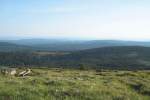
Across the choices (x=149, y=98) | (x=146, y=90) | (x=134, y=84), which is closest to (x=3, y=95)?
(x=149, y=98)

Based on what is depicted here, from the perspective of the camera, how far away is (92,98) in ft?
37.9

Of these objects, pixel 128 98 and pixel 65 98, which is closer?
pixel 65 98

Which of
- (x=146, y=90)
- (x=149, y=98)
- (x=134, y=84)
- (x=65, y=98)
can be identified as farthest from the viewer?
(x=134, y=84)

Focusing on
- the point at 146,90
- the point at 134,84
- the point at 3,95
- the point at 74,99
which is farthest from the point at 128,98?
the point at 134,84

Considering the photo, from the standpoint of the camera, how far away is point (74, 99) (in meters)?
10.8

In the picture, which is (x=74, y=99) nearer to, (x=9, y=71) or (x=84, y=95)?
(x=84, y=95)

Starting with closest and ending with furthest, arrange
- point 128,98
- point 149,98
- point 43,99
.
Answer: point 43,99 → point 128,98 → point 149,98

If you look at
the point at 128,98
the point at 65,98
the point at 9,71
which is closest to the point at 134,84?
the point at 128,98

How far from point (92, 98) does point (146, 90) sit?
6.54m

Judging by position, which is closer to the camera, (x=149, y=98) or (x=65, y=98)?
(x=65, y=98)

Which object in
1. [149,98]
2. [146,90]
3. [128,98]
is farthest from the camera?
[146,90]

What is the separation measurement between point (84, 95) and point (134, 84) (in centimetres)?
907

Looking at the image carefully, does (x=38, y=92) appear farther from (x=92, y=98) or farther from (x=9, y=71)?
(x=9, y=71)

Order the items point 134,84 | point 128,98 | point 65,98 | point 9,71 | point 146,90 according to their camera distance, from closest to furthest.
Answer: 1. point 65,98
2. point 128,98
3. point 146,90
4. point 134,84
5. point 9,71
